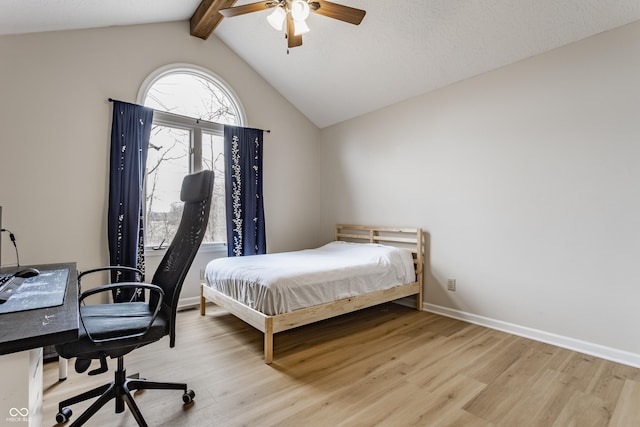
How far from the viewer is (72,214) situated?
9.56 ft

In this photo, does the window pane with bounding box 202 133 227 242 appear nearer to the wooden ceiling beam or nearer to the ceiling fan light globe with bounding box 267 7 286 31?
the wooden ceiling beam

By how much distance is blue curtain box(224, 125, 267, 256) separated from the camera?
3902 mm

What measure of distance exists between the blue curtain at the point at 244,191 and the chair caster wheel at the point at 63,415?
2.30 meters

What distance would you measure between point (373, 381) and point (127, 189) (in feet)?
9.40

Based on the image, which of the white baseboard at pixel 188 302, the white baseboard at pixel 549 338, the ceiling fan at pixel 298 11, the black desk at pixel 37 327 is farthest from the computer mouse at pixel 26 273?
the white baseboard at pixel 549 338

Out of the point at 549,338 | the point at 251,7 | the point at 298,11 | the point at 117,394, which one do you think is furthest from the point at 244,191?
the point at 549,338

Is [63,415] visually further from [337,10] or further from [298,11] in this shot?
[337,10]

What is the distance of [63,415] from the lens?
5.34 feet

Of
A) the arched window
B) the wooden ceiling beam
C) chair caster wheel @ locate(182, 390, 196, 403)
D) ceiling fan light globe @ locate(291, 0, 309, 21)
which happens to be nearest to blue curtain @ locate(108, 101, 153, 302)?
the arched window

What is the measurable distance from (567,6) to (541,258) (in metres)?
1.96

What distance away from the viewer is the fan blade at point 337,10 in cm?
215

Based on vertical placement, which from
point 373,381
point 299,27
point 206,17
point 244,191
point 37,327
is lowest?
point 373,381

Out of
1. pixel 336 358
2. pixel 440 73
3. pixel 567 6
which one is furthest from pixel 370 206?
pixel 567 6

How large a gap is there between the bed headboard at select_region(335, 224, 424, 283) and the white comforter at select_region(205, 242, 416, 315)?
0.13 meters
